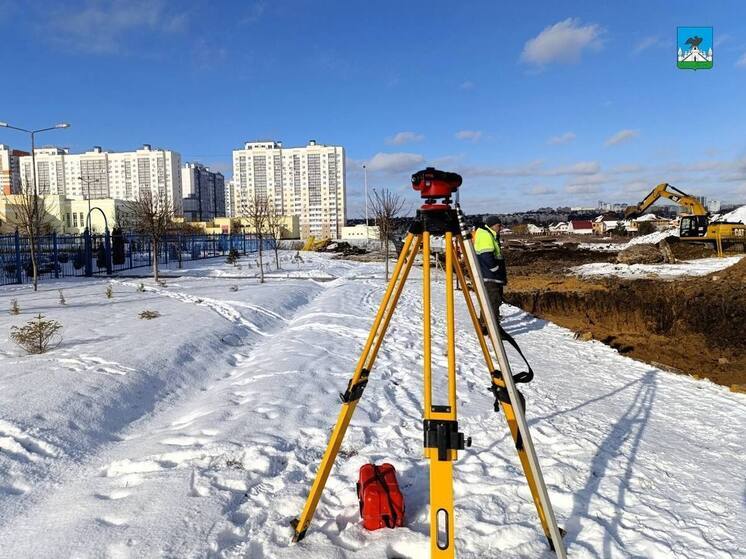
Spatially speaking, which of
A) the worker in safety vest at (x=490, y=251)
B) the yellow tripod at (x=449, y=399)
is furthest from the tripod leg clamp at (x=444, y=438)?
the worker in safety vest at (x=490, y=251)

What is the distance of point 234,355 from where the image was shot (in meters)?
7.50

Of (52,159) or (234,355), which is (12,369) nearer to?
(234,355)

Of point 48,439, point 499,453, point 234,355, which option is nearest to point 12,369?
point 48,439

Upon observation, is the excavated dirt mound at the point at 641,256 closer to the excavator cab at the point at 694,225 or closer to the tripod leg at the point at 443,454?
the excavator cab at the point at 694,225

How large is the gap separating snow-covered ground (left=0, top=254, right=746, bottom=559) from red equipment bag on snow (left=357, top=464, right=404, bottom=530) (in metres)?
0.06

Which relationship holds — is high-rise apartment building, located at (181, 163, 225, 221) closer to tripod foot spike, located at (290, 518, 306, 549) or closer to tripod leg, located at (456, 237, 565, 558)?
tripod foot spike, located at (290, 518, 306, 549)

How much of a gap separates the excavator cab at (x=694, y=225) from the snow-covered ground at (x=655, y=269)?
13.1ft

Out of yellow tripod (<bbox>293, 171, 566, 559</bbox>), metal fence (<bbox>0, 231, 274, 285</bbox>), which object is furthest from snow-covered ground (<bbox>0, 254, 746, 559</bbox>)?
metal fence (<bbox>0, 231, 274, 285</bbox>)

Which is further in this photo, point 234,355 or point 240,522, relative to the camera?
point 234,355

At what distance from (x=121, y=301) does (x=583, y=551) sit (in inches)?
443

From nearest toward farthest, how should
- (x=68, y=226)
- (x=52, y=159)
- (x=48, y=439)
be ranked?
(x=48, y=439) < (x=68, y=226) < (x=52, y=159)

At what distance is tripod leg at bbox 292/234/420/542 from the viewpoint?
101 inches

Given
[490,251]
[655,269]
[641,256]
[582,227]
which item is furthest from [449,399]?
[582,227]

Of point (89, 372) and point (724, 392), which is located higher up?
point (89, 372)
